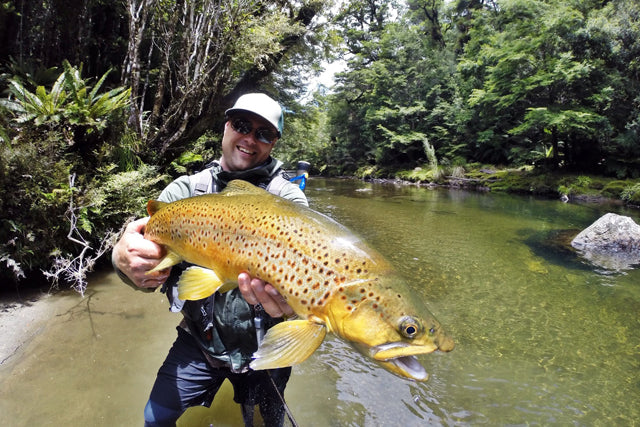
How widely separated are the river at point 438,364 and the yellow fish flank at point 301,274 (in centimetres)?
227

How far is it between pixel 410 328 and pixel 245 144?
1.81m

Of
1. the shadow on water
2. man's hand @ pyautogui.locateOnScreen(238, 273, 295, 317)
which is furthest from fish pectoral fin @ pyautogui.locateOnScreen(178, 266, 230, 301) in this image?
the shadow on water

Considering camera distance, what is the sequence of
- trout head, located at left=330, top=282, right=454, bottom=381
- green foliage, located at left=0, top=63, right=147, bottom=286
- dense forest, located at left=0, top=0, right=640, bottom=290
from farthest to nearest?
dense forest, located at left=0, top=0, right=640, bottom=290
green foliage, located at left=0, top=63, right=147, bottom=286
trout head, located at left=330, top=282, right=454, bottom=381

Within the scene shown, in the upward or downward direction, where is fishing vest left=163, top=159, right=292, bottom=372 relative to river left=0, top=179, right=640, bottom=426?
upward

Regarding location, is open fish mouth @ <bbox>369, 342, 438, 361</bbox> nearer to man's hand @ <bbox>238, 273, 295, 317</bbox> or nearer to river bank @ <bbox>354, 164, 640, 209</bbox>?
man's hand @ <bbox>238, 273, 295, 317</bbox>

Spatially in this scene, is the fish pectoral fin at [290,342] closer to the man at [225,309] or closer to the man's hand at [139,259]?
the man at [225,309]

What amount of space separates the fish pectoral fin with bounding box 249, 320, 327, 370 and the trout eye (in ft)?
1.24

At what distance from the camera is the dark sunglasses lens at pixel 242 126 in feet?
8.38

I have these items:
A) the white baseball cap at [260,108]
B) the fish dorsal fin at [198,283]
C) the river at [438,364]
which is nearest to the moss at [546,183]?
the river at [438,364]

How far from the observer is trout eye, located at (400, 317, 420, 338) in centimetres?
150

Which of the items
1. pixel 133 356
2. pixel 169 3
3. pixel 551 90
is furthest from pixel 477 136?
pixel 133 356

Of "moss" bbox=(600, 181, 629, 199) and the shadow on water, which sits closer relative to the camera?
the shadow on water

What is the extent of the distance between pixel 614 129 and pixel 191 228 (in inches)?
1088

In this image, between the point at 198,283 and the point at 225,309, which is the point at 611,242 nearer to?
the point at 225,309
